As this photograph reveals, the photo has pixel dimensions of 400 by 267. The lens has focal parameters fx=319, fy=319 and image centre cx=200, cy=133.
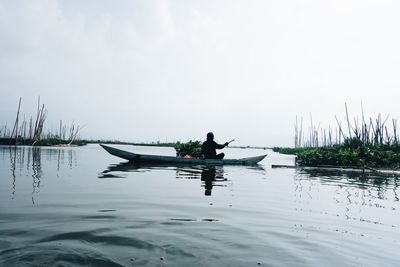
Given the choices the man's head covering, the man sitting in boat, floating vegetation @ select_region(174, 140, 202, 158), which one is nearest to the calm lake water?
the man's head covering

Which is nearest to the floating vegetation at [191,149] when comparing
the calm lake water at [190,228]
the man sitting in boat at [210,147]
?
the man sitting in boat at [210,147]

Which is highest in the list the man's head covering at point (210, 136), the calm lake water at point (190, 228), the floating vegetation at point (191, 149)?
the man's head covering at point (210, 136)

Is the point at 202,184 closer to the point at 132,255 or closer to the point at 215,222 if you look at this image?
the point at 215,222

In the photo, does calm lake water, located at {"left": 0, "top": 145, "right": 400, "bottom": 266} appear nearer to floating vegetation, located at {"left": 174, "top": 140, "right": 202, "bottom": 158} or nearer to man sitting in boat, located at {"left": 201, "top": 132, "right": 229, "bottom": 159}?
man sitting in boat, located at {"left": 201, "top": 132, "right": 229, "bottom": 159}

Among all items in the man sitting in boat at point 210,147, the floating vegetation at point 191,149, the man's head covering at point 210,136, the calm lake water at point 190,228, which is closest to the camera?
the calm lake water at point 190,228

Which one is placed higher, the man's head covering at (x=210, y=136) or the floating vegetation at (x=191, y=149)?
the man's head covering at (x=210, y=136)

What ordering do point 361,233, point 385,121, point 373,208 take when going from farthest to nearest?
point 385,121
point 373,208
point 361,233

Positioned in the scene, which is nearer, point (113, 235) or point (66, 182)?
point (113, 235)

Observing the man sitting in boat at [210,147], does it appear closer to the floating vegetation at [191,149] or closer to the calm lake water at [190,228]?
the floating vegetation at [191,149]

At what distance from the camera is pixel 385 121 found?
32.1 m

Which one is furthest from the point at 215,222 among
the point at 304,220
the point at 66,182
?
the point at 66,182

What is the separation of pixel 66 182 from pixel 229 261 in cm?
772

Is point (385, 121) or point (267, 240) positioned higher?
point (385, 121)

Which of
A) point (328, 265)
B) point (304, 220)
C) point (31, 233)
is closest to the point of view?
point (328, 265)
